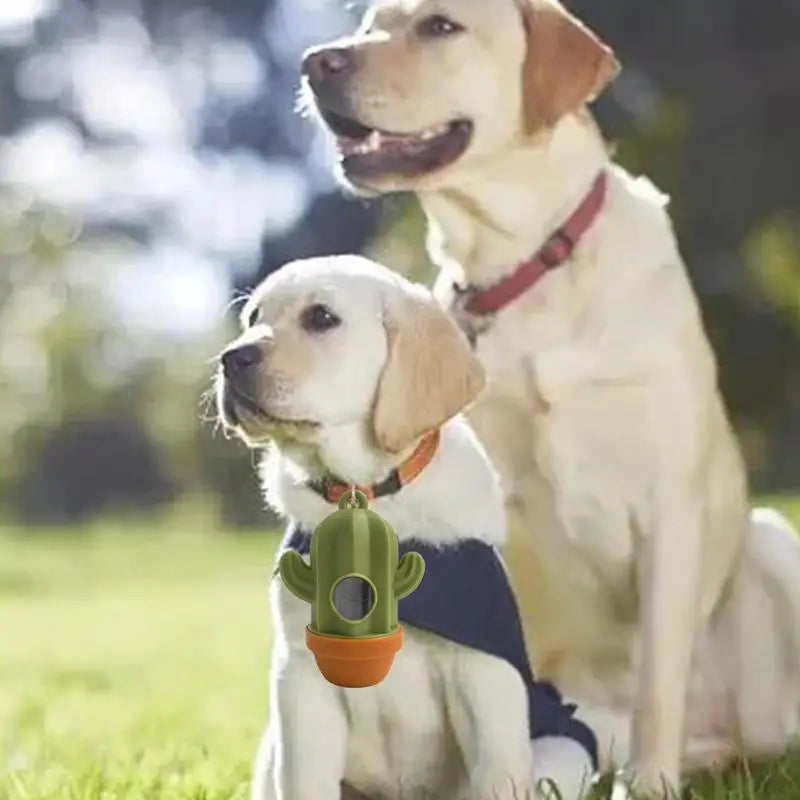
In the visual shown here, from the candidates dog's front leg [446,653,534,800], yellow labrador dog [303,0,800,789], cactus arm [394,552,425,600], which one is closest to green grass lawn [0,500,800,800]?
yellow labrador dog [303,0,800,789]

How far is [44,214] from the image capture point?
10.0ft

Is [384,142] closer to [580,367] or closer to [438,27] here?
[438,27]

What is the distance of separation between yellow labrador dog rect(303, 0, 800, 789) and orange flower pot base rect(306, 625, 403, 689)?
48 cm

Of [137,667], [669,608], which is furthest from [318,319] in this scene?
[137,667]

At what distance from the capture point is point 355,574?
1.23 m

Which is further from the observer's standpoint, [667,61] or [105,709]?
[667,61]

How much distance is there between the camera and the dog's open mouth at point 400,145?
158 cm

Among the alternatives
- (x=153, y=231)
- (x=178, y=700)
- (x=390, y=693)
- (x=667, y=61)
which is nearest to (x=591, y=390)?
(x=390, y=693)

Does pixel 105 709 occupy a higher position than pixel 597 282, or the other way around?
pixel 597 282

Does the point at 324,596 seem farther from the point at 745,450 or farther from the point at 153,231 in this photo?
the point at 745,450

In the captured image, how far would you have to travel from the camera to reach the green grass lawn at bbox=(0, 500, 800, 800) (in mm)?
1729

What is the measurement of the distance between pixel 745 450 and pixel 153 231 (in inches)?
46.6

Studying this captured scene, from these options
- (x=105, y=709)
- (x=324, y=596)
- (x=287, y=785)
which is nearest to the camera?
(x=324, y=596)

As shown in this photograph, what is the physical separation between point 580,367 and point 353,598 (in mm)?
527
